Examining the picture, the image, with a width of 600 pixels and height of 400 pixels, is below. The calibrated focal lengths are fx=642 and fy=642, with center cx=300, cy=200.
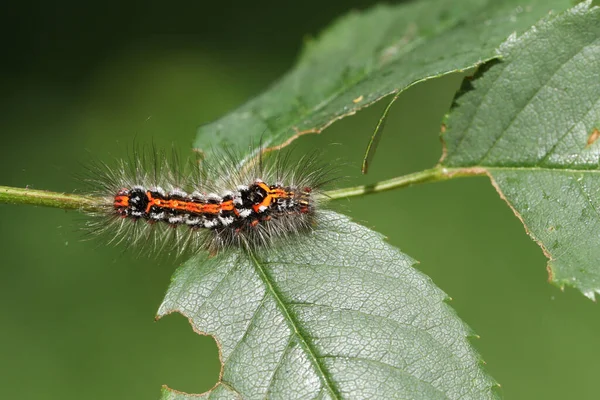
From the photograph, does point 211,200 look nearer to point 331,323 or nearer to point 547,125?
point 331,323

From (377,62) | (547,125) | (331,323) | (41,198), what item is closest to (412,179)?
(547,125)

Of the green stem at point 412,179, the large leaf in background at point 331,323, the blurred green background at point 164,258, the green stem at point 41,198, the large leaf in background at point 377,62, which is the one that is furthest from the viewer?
the blurred green background at point 164,258

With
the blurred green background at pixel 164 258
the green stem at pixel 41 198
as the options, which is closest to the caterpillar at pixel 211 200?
the green stem at pixel 41 198

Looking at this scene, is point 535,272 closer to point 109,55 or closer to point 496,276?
point 496,276

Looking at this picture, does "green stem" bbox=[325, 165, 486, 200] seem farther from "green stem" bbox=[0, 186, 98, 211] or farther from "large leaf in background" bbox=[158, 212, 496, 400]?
"green stem" bbox=[0, 186, 98, 211]

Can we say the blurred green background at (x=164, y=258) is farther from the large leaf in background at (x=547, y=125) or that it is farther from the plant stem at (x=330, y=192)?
the large leaf in background at (x=547, y=125)

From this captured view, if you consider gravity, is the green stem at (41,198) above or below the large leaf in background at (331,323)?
above

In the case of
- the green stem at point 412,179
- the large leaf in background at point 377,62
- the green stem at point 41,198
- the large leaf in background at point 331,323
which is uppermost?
the large leaf in background at point 377,62
